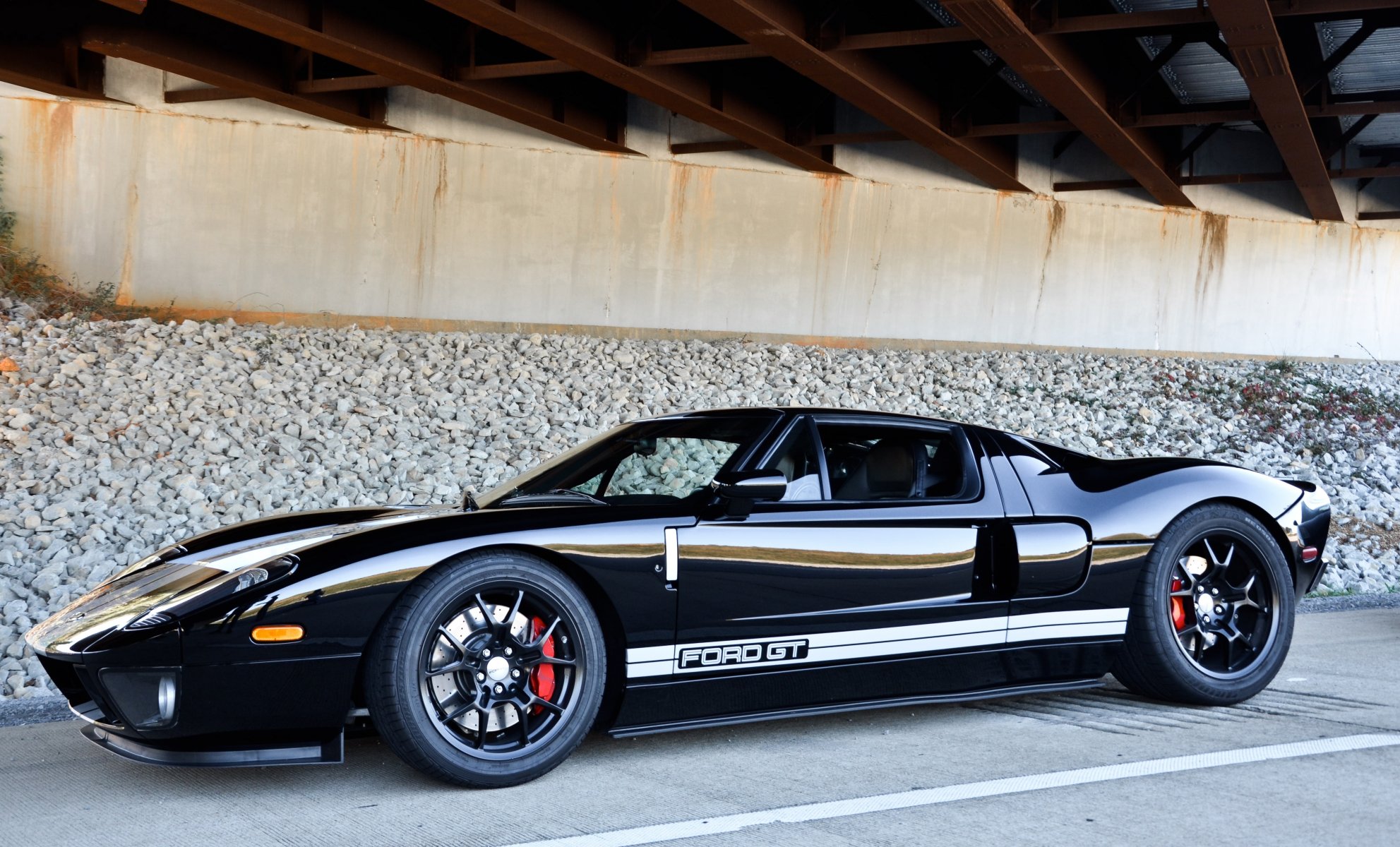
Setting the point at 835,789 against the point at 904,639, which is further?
the point at 904,639

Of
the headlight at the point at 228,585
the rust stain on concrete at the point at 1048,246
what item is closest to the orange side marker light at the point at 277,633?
the headlight at the point at 228,585

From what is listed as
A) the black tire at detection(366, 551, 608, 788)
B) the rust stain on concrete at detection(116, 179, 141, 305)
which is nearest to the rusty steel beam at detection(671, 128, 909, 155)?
the rust stain on concrete at detection(116, 179, 141, 305)

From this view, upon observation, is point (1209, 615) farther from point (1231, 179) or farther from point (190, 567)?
point (1231, 179)

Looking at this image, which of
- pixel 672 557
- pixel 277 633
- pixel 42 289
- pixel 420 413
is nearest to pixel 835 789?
pixel 672 557

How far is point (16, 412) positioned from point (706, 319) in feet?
26.0

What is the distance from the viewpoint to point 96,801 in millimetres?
3295

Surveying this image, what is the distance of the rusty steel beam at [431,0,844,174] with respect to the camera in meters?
9.84

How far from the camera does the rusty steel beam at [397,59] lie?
32.9ft

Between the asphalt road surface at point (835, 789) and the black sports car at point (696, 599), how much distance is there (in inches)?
6.5

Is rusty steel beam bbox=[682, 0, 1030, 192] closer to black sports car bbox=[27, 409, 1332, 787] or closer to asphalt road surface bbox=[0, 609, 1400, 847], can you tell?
black sports car bbox=[27, 409, 1332, 787]

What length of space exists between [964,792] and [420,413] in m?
7.83

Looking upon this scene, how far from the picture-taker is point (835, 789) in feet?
11.1

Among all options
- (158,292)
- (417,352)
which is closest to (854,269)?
(417,352)

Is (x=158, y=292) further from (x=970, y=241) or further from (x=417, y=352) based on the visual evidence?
(x=970, y=241)
